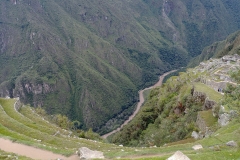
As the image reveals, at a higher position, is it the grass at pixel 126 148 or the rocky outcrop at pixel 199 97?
the rocky outcrop at pixel 199 97

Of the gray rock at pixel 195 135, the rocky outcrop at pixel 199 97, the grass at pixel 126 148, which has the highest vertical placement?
the rocky outcrop at pixel 199 97

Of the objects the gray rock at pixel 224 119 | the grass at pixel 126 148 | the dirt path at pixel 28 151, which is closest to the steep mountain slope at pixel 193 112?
the gray rock at pixel 224 119

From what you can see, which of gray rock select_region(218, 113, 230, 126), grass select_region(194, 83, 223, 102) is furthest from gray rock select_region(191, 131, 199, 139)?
grass select_region(194, 83, 223, 102)

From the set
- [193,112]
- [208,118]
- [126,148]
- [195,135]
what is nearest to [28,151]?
[126,148]

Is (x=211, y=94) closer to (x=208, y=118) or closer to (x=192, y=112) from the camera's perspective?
(x=192, y=112)

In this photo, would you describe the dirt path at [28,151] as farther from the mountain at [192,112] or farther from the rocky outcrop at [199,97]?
the rocky outcrop at [199,97]

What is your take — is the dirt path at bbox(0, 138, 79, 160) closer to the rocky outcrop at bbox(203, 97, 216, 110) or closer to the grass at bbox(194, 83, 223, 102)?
the rocky outcrop at bbox(203, 97, 216, 110)

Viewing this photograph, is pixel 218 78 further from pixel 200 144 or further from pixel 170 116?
pixel 200 144

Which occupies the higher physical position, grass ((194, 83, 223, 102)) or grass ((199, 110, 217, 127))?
grass ((194, 83, 223, 102))

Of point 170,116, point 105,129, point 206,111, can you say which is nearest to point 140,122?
point 170,116
